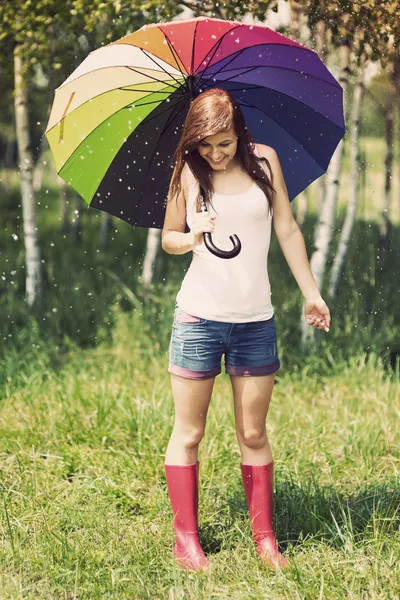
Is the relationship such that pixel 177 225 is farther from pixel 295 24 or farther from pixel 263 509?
pixel 295 24

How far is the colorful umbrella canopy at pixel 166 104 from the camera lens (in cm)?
311

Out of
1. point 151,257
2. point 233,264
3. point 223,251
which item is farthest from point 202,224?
point 151,257

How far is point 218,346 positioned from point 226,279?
28 cm

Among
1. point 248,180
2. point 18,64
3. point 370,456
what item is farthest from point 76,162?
point 18,64

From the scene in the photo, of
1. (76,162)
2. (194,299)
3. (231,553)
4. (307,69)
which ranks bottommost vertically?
(231,553)

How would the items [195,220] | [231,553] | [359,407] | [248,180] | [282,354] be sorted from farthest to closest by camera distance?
[282,354]
[359,407]
[231,553]
[248,180]
[195,220]

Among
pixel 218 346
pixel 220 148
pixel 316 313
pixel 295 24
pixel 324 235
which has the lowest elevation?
pixel 218 346

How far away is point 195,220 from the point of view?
2.74 metres

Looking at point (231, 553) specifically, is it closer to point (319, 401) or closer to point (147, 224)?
point (147, 224)

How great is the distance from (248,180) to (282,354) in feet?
9.60

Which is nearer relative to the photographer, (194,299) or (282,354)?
(194,299)

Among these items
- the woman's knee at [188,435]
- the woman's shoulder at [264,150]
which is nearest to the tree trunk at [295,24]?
the woman's shoulder at [264,150]

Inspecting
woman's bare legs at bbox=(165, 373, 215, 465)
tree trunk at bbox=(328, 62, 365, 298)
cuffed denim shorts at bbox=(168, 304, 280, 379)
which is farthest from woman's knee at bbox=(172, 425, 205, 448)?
tree trunk at bbox=(328, 62, 365, 298)

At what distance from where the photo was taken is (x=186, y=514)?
3273mm
